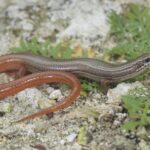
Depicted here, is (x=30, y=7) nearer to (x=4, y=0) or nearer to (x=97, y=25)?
(x=4, y=0)

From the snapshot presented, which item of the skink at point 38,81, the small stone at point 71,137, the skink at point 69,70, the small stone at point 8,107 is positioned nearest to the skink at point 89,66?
the skink at point 69,70

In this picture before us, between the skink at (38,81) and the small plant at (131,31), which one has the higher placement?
the small plant at (131,31)

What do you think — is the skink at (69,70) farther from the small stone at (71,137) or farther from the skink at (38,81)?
the small stone at (71,137)

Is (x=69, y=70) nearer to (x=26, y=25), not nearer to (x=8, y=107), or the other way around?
(x=8, y=107)

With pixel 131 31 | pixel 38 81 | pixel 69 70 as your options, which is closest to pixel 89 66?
pixel 69 70

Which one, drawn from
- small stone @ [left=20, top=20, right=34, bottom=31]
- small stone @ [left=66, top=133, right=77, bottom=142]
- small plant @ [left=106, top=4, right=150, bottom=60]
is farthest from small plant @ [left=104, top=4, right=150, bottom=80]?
small stone @ [left=66, top=133, right=77, bottom=142]

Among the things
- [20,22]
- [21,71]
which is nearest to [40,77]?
[21,71]

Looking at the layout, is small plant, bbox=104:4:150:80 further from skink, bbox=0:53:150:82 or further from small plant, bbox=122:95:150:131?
small plant, bbox=122:95:150:131
